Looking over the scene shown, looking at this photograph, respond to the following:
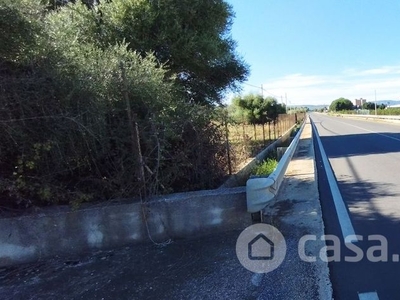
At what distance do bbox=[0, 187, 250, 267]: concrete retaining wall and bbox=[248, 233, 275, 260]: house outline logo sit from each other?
15.7 inches

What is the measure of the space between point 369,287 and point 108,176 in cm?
344

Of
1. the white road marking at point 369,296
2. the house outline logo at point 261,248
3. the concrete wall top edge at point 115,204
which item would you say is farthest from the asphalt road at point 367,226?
the concrete wall top edge at point 115,204

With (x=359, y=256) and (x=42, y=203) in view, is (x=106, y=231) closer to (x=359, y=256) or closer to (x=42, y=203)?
(x=42, y=203)

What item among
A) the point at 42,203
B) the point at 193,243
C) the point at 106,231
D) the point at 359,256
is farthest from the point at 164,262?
the point at 359,256

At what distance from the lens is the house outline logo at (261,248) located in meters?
3.74

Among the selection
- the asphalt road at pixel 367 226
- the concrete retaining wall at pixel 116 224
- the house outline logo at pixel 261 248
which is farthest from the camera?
the concrete retaining wall at pixel 116 224

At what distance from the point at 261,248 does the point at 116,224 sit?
189 cm

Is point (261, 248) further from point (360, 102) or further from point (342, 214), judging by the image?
point (360, 102)

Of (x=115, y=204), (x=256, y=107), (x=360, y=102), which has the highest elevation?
(x=256, y=107)

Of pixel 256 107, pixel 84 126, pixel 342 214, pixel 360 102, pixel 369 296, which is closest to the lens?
pixel 369 296

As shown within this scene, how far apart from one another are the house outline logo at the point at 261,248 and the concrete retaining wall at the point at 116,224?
0.40 metres

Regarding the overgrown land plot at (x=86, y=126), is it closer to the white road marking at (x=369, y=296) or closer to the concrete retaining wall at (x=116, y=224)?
the concrete retaining wall at (x=116, y=224)

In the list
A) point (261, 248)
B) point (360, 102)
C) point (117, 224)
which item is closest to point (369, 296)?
point (261, 248)

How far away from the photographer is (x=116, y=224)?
435 cm
